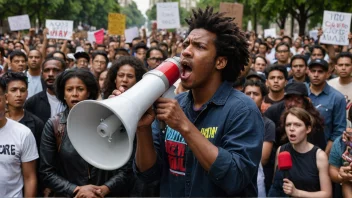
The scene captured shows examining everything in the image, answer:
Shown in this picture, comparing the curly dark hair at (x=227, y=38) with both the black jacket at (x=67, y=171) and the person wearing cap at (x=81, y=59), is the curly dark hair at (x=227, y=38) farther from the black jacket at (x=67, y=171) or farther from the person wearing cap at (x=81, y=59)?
the person wearing cap at (x=81, y=59)

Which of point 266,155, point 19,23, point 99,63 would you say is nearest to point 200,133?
point 266,155

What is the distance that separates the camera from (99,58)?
7.80m

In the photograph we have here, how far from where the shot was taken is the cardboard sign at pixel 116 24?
507 inches

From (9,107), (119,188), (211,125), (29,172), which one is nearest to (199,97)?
(211,125)

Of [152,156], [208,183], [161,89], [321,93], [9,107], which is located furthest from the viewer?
[321,93]

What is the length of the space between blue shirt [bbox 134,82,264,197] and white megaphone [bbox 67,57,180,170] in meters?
0.28

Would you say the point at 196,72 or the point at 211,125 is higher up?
the point at 196,72

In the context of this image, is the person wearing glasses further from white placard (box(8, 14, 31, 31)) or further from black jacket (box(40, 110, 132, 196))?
white placard (box(8, 14, 31, 31))

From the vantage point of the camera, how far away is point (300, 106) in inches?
193

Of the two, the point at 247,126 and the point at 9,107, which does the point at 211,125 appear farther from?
the point at 9,107

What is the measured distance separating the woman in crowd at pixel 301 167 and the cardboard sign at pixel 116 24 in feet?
29.9

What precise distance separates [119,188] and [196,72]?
184 centimetres

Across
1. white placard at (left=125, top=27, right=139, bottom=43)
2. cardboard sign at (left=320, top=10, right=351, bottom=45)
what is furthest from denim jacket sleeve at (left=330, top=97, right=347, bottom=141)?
white placard at (left=125, top=27, right=139, bottom=43)

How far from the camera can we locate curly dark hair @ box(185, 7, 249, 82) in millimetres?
2313
